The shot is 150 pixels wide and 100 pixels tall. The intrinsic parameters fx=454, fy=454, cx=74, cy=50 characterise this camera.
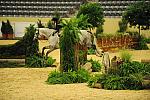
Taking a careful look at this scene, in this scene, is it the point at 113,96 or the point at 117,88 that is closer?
the point at 113,96

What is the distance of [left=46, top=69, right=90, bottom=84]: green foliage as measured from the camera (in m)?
14.9

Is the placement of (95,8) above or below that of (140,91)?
above

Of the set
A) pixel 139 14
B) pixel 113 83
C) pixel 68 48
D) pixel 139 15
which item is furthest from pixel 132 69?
pixel 139 15

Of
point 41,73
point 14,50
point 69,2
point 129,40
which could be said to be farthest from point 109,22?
point 41,73

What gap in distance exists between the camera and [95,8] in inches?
1452

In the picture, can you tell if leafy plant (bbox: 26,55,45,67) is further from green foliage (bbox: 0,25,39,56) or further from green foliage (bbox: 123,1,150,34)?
green foliage (bbox: 123,1,150,34)

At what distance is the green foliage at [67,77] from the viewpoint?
588 inches

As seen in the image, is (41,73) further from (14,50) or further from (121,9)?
(121,9)

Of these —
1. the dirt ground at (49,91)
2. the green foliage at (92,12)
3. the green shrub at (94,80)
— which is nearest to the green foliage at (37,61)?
the dirt ground at (49,91)

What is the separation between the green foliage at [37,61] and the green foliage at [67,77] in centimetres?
453

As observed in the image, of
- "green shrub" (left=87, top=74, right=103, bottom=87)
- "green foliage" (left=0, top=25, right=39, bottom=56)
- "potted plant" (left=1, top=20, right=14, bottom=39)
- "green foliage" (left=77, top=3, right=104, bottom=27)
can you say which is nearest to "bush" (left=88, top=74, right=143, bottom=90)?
"green shrub" (left=87, top=74, right=103, bottom=87)

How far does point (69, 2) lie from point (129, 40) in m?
20.5

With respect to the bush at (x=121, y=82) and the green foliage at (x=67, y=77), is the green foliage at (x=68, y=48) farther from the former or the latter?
Result: the bush at (x=121, y=82)

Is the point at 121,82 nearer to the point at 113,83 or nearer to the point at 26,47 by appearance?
the point at 113,83
